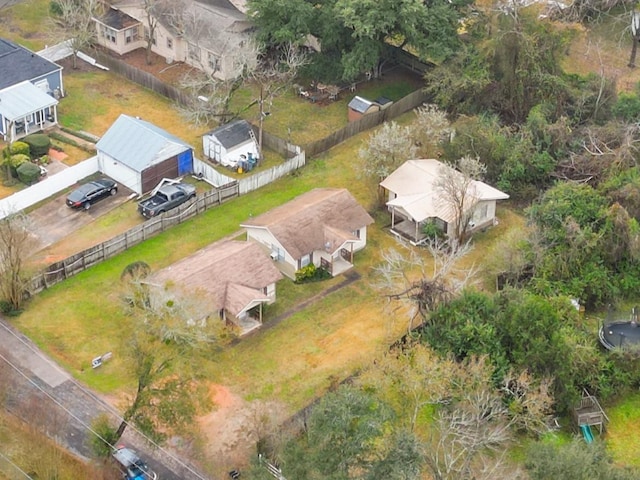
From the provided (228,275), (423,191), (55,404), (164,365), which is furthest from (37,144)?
(164,365)

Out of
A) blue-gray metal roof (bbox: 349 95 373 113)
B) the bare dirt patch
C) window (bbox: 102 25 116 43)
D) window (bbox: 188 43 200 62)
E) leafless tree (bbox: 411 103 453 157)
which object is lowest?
the bare dirt patch

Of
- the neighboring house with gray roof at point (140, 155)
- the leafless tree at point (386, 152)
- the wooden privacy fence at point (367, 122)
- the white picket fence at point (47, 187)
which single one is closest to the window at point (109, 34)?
the neighboring house with gray roof at point (140, 155)

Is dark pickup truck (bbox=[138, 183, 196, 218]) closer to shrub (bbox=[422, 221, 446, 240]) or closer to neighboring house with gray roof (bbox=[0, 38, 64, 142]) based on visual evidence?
neighboring house with gray roof (bbox=[0, 38, 64, 142])

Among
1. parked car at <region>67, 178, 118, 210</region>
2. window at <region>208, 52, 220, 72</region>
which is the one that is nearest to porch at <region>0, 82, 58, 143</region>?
parked car at <region>67, 178, 118, 210</region>

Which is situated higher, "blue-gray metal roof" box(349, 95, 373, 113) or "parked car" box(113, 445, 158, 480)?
"blue-gray metal roof" box(349, 95, 373, 113)

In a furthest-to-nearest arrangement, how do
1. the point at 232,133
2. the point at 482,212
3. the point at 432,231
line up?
the point at 232,133 < the point at 482,212 < the point at 432,231

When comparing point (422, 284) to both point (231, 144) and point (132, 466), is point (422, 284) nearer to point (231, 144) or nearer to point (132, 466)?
point (132, 466)

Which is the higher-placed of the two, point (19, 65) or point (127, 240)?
point (19, 65)
